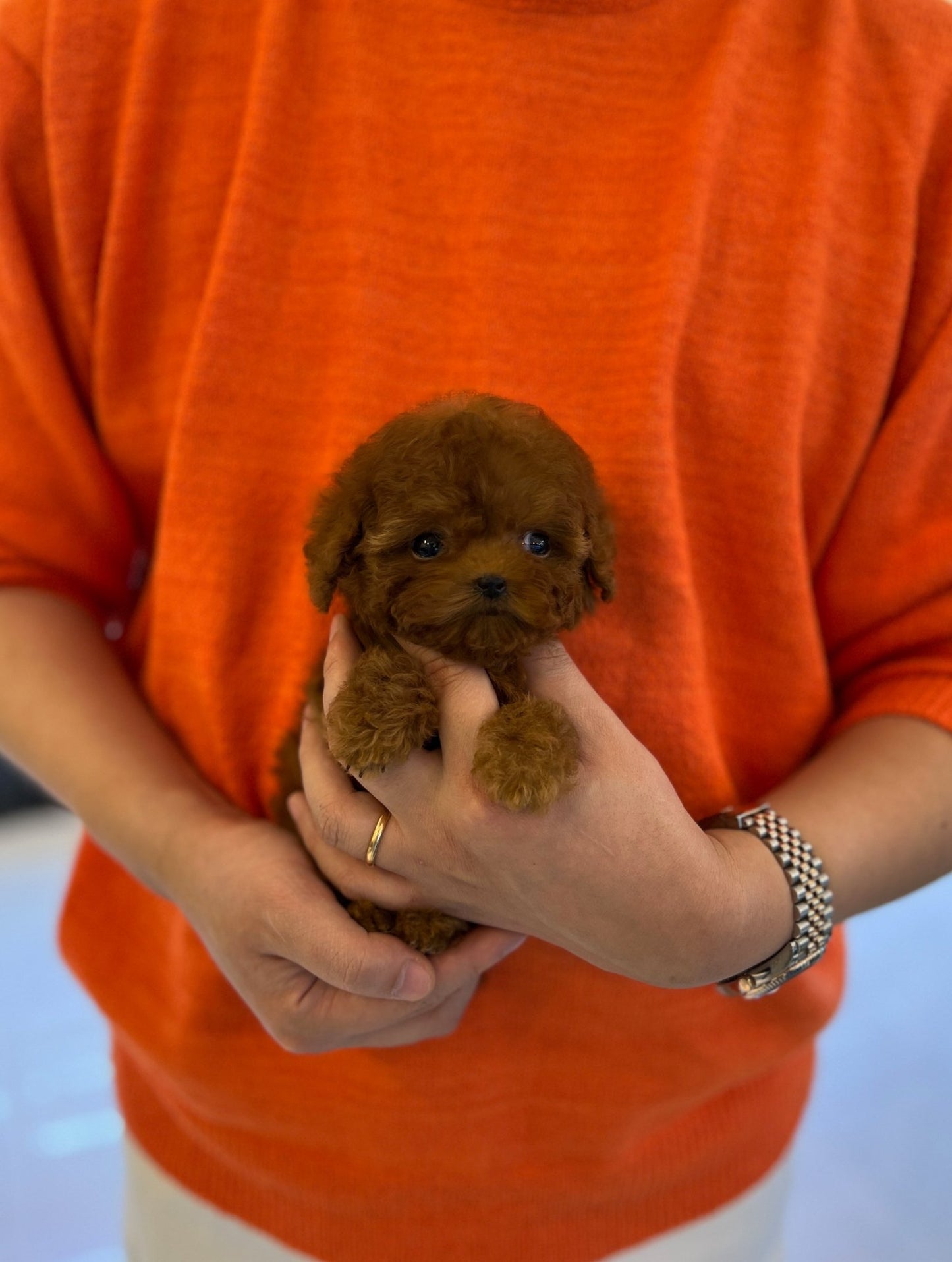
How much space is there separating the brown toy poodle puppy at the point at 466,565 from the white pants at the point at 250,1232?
0.78m

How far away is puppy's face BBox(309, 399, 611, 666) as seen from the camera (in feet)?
2.97

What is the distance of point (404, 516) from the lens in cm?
91

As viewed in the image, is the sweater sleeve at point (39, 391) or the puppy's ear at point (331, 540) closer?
the puppy's ear at point (331, 540)

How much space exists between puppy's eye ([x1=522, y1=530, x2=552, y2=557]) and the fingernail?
44cm

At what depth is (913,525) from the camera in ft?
3.85

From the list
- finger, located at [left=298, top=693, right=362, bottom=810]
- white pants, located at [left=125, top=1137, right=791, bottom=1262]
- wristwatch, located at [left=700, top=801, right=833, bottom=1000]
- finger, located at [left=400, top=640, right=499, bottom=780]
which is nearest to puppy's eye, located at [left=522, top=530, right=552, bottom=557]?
finger, located at [left=400, top=640, right=499, bottom=780]

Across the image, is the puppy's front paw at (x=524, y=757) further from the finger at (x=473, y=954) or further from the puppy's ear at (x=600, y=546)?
the finger at (x=473, y=954)

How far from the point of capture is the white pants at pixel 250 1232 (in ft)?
4.33

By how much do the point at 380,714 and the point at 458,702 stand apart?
0.07 meters

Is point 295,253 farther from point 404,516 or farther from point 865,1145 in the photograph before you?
point 865,1145

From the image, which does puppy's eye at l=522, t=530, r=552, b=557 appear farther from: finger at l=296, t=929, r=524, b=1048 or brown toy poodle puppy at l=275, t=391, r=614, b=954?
finger at l=296, t=929, r=524, b=1048

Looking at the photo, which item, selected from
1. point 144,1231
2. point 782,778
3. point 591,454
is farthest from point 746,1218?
point 591,454

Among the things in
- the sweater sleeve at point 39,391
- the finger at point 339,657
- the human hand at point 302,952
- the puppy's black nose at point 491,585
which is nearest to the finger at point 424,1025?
the human hand at point 302,952

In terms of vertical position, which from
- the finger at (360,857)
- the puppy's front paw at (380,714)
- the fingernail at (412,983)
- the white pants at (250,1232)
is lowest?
the white pants at (250,1232)
